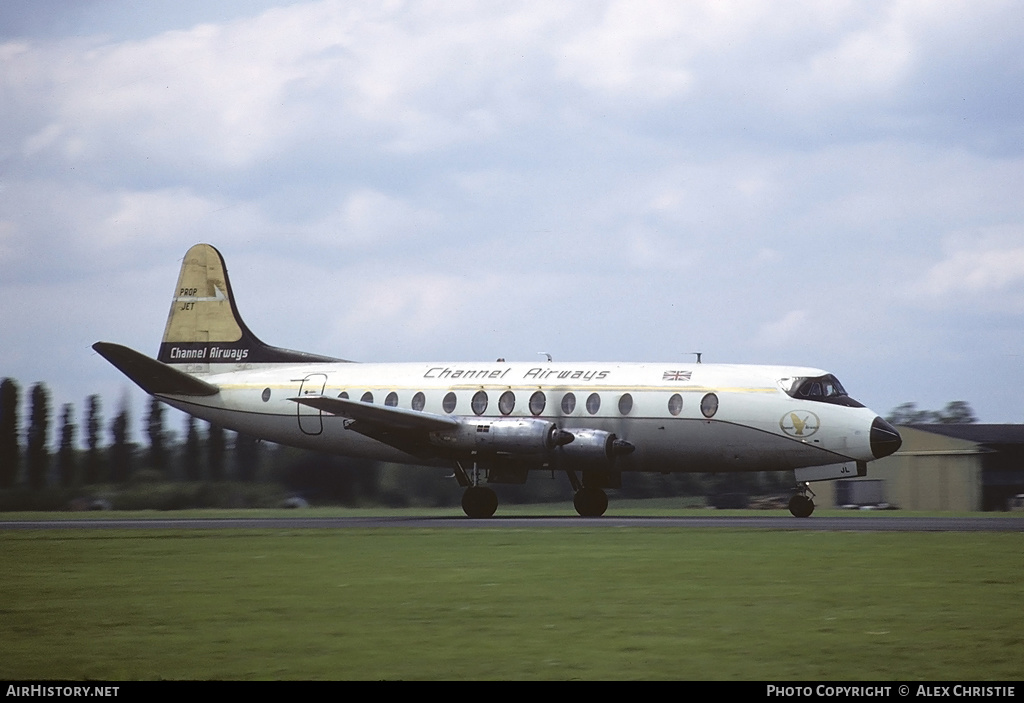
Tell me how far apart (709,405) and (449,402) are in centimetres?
745

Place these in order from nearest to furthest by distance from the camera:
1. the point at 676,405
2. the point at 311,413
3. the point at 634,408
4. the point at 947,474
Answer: the point at 676,405 < the point at 634,408 < the point at 311,413 < the point at 947,474

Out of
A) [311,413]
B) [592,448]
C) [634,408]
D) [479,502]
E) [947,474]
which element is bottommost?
[479,502]

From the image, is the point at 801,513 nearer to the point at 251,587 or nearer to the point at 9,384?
the point at 251,587

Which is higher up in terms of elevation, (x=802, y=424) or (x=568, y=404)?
(x=568, y=404)

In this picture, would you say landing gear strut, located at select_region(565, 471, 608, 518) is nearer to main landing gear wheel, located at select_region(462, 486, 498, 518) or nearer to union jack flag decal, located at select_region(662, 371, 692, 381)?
main landing gear wheel, located at select_region(462, 486, 498, 518)

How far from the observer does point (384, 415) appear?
114ft

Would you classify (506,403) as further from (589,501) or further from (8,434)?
(8,434)

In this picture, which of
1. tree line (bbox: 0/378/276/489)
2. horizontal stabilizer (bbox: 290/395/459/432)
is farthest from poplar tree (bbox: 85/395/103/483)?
horizontal stabilizer (bbox: 290/395/459/432)

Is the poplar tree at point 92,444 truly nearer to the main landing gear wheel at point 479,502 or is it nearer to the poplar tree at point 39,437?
the poplar tree at point 39,437

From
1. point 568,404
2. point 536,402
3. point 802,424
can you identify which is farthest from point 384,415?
point 802,424

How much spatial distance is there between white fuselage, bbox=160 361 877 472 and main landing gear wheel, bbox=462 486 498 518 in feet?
5.92

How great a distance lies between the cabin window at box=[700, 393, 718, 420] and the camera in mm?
33781

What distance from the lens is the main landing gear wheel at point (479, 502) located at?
3531cm
